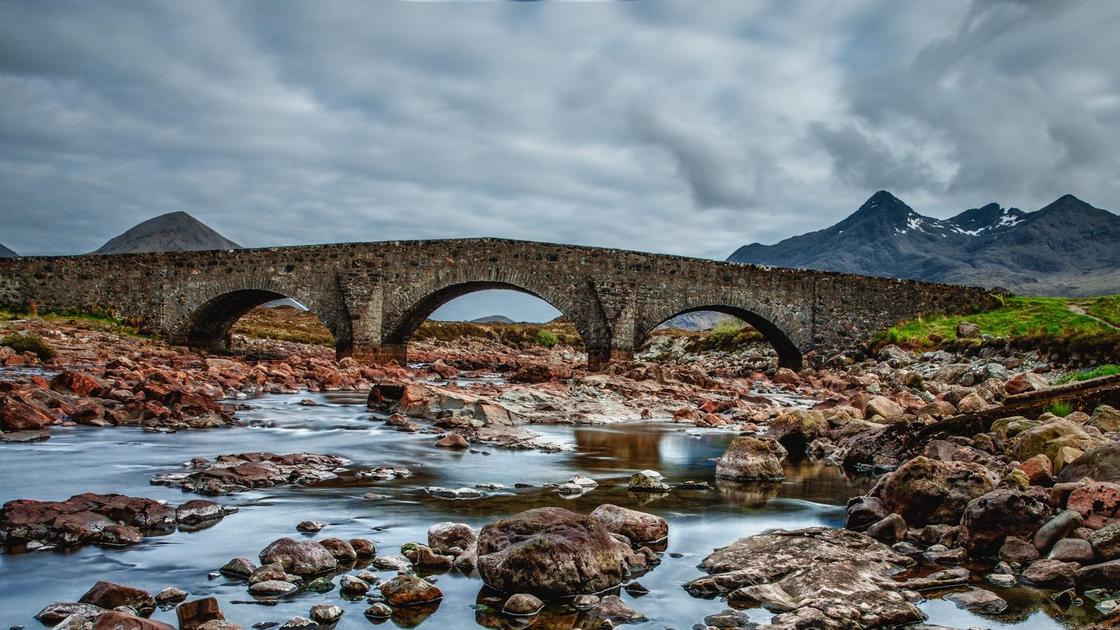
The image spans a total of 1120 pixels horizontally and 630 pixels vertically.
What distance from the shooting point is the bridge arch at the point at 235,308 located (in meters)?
26.1

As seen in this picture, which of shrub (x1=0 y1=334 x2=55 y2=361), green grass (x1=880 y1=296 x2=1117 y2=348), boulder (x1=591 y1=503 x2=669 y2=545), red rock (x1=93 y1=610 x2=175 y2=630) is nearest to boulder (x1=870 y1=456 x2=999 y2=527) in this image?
boulder (x1=591 y1=503 x2=669 y2=545)

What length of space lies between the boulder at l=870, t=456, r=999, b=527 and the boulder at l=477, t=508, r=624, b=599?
2445 millimetres

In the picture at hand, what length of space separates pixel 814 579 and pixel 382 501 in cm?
364

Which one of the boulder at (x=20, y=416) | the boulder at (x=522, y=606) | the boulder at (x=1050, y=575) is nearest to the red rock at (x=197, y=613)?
the boulder at (x=522, y=606)

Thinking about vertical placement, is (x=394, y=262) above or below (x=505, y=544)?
above

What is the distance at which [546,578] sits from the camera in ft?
13.6

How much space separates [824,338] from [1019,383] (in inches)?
632

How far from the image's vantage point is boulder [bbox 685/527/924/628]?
388 cm

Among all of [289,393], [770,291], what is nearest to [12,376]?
[289,393]

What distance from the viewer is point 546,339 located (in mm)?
52812

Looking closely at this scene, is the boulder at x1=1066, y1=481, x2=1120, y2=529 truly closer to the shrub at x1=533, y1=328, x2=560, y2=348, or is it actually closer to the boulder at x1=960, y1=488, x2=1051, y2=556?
the boulder at x1=960, y1=488, x2=1051, y2=556

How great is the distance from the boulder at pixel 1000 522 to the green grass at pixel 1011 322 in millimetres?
19447

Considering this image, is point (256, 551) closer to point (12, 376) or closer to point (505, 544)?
point (505, 544)

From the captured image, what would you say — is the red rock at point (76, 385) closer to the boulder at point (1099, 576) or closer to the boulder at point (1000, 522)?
the boulder at point (1000, 522)
